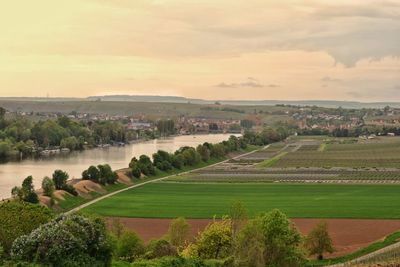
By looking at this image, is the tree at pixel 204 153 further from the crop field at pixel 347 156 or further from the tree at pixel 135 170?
the tree at pixel 135 170

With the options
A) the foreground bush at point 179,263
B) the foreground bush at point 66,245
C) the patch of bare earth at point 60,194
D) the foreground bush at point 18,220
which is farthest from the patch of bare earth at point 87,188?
the foreground bush at point 66,245

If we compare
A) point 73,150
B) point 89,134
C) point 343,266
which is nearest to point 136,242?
point 343,266

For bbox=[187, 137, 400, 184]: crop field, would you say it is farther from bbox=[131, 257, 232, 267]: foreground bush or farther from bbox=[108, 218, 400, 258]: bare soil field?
bbox=[131, 257, 232, 267]: foreground bush

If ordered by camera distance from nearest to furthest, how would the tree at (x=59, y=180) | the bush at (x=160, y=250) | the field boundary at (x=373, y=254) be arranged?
the bush at (x=160, y=250), the field boundary at (x=373, y=254), the tree at (x=59, y=180)

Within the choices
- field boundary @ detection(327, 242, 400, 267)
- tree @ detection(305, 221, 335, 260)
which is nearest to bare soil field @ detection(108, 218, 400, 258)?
tree @ detection(305, 221, 335, 260)

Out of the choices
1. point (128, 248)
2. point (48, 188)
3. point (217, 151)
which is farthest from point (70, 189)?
point (217, 151)

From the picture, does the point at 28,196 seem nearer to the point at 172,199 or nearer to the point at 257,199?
the point at 172,199
